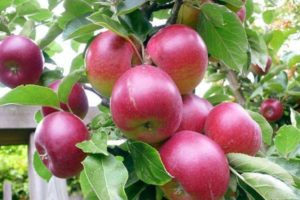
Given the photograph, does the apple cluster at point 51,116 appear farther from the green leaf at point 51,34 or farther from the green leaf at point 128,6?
the green leaf at point 128,6

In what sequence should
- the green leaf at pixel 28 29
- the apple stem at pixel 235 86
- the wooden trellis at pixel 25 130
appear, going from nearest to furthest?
the green leaf at pixel 28 29 → the wooden trellis at pixel 25 130 → the apple stem at pixel 235 86

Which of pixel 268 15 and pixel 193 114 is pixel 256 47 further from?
pixel 268 15

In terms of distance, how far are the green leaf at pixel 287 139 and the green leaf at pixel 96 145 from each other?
1.03ft

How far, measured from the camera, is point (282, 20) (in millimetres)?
2307

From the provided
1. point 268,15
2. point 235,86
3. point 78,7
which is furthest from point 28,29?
point 268,15

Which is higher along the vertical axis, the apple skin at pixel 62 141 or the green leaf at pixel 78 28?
the green leaf at pixel 78 28

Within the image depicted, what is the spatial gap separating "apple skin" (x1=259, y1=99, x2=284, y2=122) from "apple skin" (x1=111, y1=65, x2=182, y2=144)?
0.81 m

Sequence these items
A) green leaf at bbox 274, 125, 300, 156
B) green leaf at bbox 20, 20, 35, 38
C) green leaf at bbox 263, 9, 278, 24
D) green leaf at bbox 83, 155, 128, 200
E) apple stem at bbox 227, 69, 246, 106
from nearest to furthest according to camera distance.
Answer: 1. green leaf at bbox 83, 155, 128, 200
2. green leaf at bbox 274, 125, 300, 156
3. green leaf at bbox 20, 20, 35, 38
4. apple stem at bbox 227, 69, 246, 106
5. green leaf at bbox 263, 9, 278, 24

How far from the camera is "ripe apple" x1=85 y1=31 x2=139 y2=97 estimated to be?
0.60 m

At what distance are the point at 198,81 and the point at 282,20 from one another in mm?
1835

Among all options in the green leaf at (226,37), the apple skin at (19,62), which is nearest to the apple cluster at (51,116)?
the apple skin at (19,62)

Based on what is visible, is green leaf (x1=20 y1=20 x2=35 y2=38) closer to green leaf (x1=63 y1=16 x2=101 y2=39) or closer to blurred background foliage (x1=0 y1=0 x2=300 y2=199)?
blurred background foliage (x1=0 y1=0 x2=300 y2=199)

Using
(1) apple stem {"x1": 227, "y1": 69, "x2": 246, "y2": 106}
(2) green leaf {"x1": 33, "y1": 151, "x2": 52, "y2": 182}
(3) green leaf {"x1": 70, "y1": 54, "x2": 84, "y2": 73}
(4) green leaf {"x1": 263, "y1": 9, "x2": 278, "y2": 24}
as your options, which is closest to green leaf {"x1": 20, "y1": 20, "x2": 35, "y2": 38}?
(3) green leaf {"x1": 70, "y1": 54, "x2": 84, "y2": 73}

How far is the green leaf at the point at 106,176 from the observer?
500 mm
